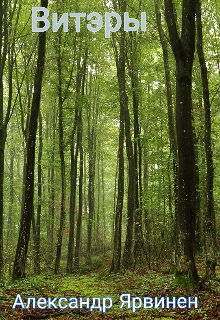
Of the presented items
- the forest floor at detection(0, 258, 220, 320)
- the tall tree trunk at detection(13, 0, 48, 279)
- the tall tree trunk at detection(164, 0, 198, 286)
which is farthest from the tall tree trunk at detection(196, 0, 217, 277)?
the tall tree trunk at detection(13, 0, 48, 279)

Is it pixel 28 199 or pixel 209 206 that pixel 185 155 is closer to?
pixel 209 206

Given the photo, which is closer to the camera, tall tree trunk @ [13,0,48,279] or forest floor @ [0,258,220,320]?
forest floor @ [0,258,220,320]

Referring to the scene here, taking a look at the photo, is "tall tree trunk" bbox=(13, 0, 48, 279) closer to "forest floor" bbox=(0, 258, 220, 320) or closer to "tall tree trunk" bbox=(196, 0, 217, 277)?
"forest floor" bbox=(0, 258, 220, 320)

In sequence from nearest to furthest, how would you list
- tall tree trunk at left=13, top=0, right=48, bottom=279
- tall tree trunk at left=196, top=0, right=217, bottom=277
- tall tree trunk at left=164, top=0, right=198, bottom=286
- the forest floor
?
the forest floor → tall tree trunk at left=164, top=0, right=198, bottom=286 → tall tree trunk at left=196, top=0, right=217, bottom=277 → tall tree trunk at left=13, top=0, right=48, bottom=279

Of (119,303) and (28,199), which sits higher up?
(28,199)

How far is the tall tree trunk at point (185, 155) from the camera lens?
7.50m

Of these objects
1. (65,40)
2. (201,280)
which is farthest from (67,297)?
(65,40)

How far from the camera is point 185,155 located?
7777mm

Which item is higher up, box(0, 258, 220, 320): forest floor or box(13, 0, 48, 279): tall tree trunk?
box(13, 0, 48, 279): tall tree trunk

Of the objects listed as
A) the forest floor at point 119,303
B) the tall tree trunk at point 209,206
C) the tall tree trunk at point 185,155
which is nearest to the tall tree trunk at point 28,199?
the forest floor at point 119,303

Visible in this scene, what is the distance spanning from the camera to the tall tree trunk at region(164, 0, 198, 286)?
7504 millimetres

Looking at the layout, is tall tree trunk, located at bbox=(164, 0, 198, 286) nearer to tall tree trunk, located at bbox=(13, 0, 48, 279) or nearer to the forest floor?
the forest floor

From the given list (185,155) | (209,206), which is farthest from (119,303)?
(185,155)

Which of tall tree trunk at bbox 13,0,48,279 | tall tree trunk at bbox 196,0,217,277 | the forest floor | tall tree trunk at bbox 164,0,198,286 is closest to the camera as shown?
the forest floor
